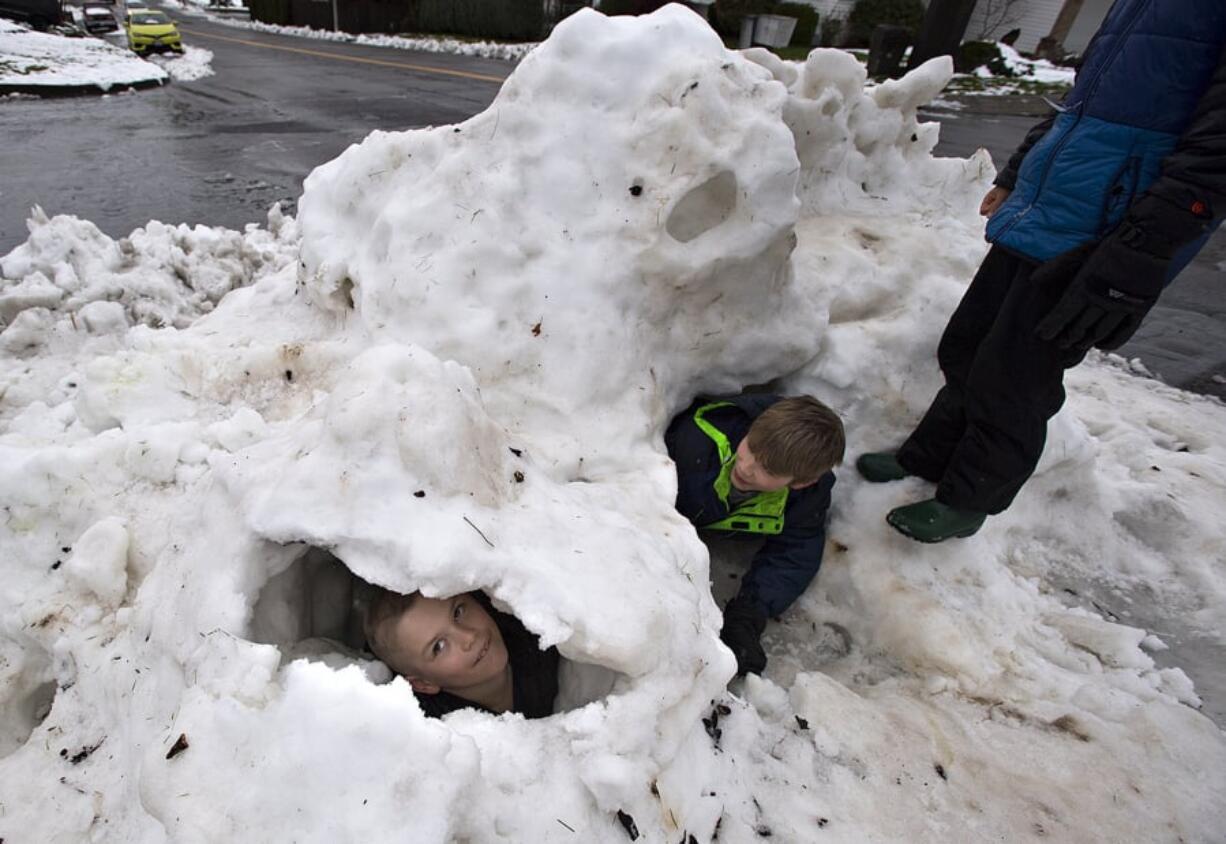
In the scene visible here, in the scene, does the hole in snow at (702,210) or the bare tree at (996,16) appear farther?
the bare tree at (996,16)

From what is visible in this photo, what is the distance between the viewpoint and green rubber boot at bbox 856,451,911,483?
2.70m

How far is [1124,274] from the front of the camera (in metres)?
1.82

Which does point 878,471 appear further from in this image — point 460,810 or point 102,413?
point 102,413

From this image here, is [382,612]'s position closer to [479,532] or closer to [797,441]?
[479,532]

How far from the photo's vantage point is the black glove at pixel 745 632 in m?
2.15

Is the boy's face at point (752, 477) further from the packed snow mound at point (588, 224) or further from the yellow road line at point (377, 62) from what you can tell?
the yellow road line at point (377, 62)

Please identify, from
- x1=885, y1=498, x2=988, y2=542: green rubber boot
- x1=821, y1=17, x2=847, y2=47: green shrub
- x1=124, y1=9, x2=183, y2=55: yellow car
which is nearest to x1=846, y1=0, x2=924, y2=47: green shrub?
x1=821, y1=17, x2=847, y2=47: green shrub

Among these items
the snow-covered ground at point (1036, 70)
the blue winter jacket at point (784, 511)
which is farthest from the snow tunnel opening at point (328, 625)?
the snow-covered ground at point (1036, 70)

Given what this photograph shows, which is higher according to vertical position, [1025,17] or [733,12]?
[1025,17]

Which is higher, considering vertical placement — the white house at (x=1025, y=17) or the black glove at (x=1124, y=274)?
the white house at (x=1025, y=17)

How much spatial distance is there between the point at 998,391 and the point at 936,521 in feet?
1.57

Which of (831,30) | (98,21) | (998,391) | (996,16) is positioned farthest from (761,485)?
(98,21)

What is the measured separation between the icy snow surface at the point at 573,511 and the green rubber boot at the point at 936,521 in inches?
4.0

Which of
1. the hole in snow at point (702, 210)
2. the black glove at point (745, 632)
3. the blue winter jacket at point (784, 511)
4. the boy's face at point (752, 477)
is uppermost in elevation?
the hole in snow at point (702, 210)
